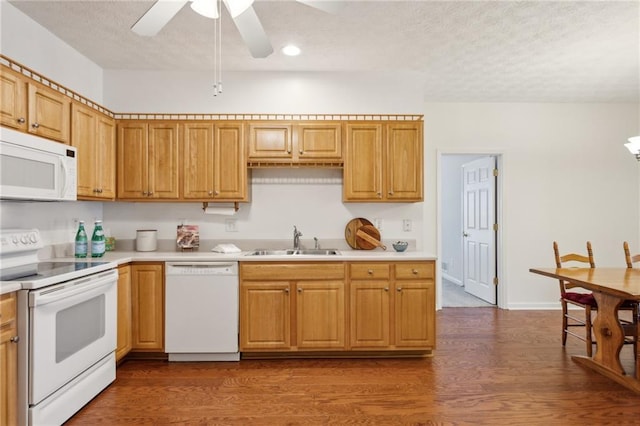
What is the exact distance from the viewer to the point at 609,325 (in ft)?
9.21

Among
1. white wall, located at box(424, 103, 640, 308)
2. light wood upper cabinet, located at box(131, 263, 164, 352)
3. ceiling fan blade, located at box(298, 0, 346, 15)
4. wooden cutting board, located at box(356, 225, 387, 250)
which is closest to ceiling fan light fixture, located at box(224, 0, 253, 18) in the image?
ceiling fan blade, located at box(298, 0, 346, 15)

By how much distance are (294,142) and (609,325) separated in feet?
9.44

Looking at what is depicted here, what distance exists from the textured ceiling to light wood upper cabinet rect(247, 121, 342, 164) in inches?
22.9

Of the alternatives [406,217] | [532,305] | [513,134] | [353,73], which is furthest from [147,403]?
[513,134]

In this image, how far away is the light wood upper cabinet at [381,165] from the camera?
11.4ft

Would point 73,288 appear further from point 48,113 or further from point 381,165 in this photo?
point 381,165

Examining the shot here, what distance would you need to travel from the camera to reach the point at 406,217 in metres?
3.75

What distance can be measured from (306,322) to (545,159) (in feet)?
12.2

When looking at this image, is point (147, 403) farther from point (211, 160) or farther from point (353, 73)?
point (353, 73)

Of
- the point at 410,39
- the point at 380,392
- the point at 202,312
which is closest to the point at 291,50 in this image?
the point at 410,39

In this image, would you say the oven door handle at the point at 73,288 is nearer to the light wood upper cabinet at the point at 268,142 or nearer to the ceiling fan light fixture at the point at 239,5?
the light wood upper cabinet at the point at 268,142

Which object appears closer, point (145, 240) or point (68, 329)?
point (68, 329)

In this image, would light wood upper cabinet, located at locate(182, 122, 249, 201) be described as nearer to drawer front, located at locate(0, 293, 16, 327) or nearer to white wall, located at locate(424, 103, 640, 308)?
drawer front, located at locate(0, 293, 16, 327)

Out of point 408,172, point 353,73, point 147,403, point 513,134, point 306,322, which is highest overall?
point 353,73
